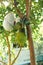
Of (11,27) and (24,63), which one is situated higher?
(11,27)

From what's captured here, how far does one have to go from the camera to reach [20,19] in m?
0.75

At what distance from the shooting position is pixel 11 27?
0.76 metres

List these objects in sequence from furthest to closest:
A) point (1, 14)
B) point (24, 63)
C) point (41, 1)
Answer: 1. point (24, 63)
2. point (1, 14)
3. point (41, 1)

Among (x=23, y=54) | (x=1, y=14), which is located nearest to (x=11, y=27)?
(x=1, y=14)

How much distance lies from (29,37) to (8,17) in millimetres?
110

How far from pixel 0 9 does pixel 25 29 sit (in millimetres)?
482

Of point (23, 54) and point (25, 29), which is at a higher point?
point (25, 29)

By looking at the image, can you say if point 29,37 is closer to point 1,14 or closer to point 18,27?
point 18,27

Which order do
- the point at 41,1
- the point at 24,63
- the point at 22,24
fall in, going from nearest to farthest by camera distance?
the point at 22,24 → the point at 41,1 → the point at 24,63

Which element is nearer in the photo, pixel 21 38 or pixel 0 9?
pixel 21 38

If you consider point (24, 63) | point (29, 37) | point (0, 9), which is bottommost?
point (24, 63)

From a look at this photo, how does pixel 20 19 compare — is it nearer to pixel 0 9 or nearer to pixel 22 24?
pixel 22 24

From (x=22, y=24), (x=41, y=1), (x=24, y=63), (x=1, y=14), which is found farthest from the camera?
(x=24, y=63)

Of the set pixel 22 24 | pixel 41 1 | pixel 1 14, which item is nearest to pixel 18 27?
pixel 22 24
